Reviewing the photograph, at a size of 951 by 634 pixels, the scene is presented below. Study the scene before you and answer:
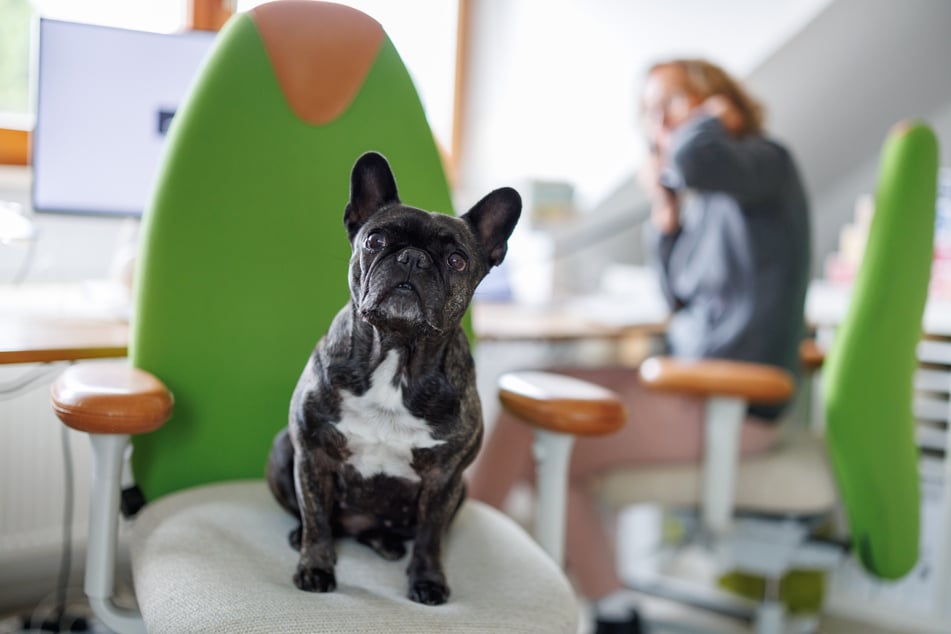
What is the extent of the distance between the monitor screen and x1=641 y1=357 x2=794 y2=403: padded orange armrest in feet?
3.30

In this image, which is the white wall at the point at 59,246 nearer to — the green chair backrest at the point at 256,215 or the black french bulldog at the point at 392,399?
the green chair backrest at the point at 256,215

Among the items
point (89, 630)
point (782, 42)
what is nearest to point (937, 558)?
point (782, 42)

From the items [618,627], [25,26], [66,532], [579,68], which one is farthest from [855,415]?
[25,26]

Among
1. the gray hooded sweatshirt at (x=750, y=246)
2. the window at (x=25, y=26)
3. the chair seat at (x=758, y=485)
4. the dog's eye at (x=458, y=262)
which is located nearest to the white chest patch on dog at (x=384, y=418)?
the dog's eye at (x=458, y=262)

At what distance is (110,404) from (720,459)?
1.00 metres

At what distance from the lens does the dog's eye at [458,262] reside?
2.77ft

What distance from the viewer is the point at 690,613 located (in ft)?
7.28

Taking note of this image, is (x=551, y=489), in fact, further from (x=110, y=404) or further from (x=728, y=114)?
(x=728, y=114)

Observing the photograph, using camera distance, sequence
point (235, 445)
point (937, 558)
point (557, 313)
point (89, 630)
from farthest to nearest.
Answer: point (557, 313) → point (937, 558) → point (89, 630) → point (235, 445)

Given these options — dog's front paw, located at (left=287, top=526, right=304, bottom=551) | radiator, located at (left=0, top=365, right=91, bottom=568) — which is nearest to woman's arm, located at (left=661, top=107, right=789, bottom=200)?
dog's front paw, located at (left=287, top=526, right=304, bottom=551)

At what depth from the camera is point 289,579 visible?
2.96 ft

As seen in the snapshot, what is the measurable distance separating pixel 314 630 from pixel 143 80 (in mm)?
1143

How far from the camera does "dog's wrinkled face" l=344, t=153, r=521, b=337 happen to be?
804mm

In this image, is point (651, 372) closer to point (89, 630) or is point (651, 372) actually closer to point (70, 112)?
point (70, 112)
